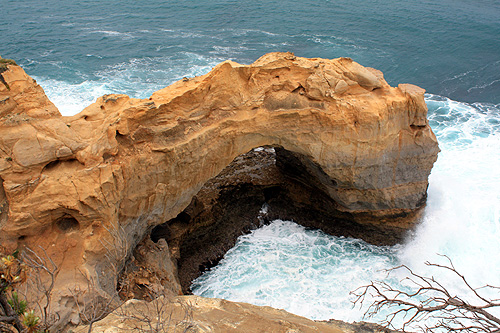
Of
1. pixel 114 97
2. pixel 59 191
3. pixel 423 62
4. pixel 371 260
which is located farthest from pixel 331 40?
pixel 59 191

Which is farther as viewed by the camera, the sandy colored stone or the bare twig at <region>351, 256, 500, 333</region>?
the sandy colored stone

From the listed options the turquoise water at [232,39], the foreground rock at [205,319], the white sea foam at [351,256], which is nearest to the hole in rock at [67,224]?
the foreground rock at [205,319]

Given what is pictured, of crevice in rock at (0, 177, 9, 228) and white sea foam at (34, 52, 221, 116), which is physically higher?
crevice in rock at (0, 177, 9, 228)

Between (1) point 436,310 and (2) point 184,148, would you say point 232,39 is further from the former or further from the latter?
(1) point 436,310

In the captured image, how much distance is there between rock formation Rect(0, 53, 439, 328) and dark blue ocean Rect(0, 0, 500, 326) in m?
2.02

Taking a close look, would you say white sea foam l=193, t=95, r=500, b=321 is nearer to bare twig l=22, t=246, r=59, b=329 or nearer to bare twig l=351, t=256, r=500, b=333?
Answer: bare twig l=351, t=256, r=500, b=333

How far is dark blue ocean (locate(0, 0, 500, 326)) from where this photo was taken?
573 inches

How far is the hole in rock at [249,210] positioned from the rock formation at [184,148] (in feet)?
0.83

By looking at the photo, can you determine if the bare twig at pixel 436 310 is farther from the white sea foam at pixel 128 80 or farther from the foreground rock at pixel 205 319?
the white sea foam at pixel 128 80

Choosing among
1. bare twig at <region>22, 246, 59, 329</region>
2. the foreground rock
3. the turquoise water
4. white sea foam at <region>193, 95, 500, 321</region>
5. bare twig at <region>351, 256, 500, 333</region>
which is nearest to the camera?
bare twig at <region>351, 256, 500, 333</region>

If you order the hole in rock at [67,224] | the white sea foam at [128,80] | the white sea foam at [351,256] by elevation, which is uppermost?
the hole in rock at [67,224]

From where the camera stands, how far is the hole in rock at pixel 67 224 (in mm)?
10203

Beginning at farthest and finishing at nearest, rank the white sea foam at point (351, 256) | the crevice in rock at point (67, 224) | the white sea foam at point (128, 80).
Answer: the white sea foam at point (128, 80) → the white sea foam at point (351, 256) → the crevice in rock at point (67, 224)

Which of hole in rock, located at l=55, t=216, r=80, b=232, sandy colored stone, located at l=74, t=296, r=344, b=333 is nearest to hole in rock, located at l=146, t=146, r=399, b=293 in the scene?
hole in rock, located at l=55, t=216, r=80, b=232
